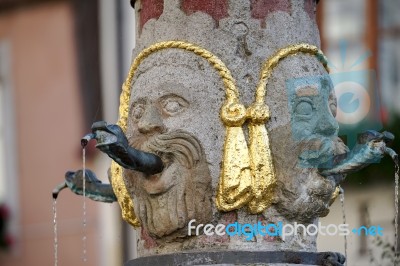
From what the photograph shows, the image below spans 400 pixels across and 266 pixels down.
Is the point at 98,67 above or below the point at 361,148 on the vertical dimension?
above

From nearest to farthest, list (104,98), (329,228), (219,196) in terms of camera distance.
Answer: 1. (219,196)
2. (329,228)
3. (104,98)

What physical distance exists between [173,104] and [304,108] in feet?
1.54

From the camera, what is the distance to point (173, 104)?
5883mm

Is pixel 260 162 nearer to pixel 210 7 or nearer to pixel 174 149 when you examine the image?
pixel 174 149

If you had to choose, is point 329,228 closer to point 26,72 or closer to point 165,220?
point 165,220

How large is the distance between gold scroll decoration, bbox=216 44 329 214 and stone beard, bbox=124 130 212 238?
0.23ft

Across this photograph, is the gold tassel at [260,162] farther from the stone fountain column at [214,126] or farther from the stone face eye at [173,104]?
the stone face eye at [173,104]

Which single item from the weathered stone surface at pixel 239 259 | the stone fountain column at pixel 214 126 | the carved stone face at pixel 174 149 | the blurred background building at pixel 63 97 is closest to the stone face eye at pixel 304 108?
the stone fountain column at pixel 214 126

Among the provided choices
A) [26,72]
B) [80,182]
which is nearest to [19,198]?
[26,72]

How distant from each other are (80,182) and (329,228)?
99 cm

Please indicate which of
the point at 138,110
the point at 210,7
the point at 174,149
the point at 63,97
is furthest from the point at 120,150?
the point at 63,97

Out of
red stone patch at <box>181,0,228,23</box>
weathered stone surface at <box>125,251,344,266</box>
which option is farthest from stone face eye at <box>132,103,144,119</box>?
weathered stone surface at <box>125,251,344,266</box>

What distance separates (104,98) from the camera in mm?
15977

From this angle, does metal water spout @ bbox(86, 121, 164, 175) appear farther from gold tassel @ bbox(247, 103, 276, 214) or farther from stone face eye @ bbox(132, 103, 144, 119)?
gold tassel @ bbox(247, 103, 276, 214)
